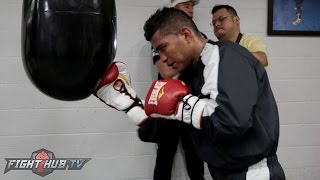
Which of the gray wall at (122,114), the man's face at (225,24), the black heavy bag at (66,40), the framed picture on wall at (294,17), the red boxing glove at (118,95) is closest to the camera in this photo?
the black heavy bag at (66,40)

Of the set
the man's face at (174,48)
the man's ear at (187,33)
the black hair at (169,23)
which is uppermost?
the black hair at (169,23)

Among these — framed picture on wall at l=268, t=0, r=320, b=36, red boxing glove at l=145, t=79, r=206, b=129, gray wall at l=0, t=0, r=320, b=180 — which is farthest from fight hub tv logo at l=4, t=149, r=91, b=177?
framed picture on wall at l=268, t=0, r=320, b=36

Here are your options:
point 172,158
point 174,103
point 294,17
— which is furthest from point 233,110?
point 294,17

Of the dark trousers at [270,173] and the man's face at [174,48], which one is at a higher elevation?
the man's face at [174,48]

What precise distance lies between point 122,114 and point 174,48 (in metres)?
1.60

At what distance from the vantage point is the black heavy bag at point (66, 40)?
3.39ft

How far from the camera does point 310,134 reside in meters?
3.20

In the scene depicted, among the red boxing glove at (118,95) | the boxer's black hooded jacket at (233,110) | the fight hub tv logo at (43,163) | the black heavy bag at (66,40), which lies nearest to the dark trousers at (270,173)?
the boxer's black hooded jacket at (233,110)

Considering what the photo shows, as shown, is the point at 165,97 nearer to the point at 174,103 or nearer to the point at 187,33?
the point at 174,103

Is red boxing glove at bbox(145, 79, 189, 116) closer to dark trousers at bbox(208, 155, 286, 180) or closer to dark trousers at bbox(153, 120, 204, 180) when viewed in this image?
dark trousers at bbox(208, 155, 286, 180)

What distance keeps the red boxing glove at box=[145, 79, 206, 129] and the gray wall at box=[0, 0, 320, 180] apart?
152 centimetres

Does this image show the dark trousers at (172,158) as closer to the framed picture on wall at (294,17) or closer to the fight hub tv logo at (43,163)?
the fight hub tv logo at (43,163)

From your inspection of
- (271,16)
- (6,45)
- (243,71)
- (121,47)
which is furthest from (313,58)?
(6,45)

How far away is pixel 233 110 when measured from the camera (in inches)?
44.9
